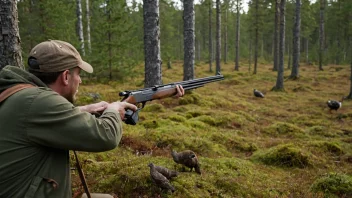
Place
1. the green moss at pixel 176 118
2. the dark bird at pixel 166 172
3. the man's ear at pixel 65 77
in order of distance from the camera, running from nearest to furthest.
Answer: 1. the man's ear at pixel 65 77
2. the dark bird at pixel 166 172
3. the green moss at pixel 176 118

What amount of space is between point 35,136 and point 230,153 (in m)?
6.30

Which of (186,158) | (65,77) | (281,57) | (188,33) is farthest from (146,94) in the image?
(281,57)

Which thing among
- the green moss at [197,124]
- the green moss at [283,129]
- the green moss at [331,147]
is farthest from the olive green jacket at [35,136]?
the green moss at [283,129]

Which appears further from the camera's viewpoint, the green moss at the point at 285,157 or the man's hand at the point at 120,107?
the green moss at the point at 285,157

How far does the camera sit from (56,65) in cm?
243

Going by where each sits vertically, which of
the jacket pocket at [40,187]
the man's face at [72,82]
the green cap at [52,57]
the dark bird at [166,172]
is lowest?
the dark bird at [166,172]

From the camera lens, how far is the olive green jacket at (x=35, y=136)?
2164mm

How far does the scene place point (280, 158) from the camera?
7.47 meters

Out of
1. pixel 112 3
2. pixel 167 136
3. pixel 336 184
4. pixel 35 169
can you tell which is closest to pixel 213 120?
pixel 167 136

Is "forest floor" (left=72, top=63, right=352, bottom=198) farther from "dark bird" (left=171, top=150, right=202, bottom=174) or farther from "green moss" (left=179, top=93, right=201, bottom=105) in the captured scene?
"dark bird" (left=171, top=150, right=202, bottom=174)

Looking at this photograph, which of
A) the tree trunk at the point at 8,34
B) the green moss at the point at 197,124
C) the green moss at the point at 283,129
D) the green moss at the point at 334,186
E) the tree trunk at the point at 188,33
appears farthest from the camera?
the tree trunk at the point at 188,33

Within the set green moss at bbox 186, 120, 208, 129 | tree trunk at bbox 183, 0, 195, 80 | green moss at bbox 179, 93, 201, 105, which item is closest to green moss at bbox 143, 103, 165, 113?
green moss at bbox 179, 93, 201, 105

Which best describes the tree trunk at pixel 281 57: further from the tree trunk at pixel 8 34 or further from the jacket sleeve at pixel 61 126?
the jacket sleeve at pixel 61 126

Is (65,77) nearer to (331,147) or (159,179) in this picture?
(159,179)
